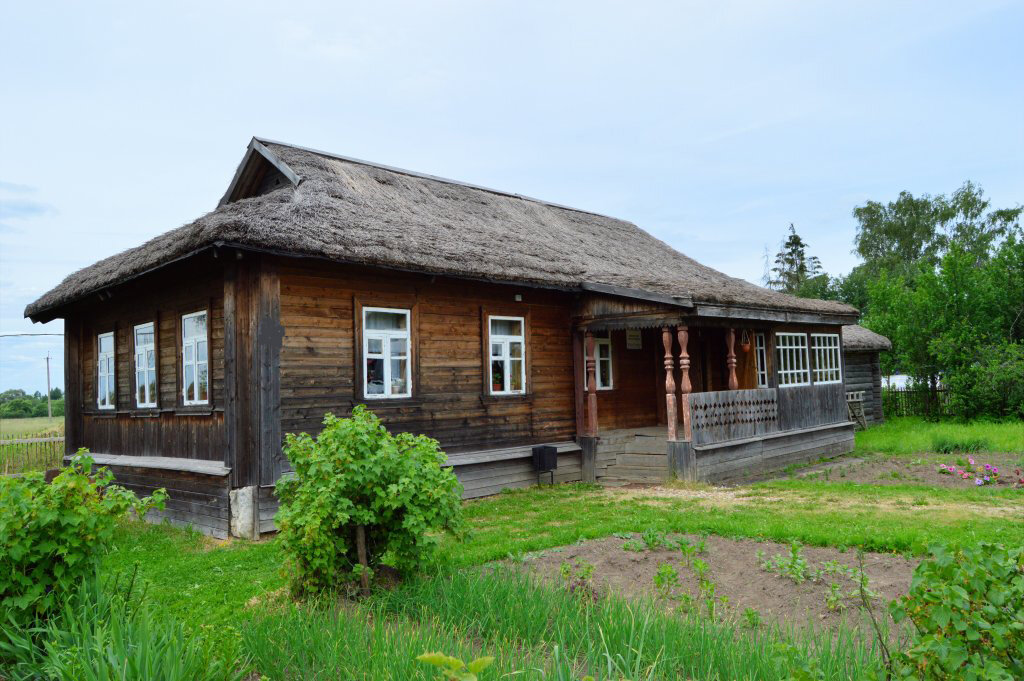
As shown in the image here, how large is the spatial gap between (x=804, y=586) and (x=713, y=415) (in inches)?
302

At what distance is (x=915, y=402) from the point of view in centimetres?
2508

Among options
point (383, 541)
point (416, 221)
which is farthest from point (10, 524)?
point (416, 221)

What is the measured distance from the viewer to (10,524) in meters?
4.21

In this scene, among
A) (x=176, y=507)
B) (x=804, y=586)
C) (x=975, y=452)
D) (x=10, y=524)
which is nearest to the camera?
(x=10, y=524)

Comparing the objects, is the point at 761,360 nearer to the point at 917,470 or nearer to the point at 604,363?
the point at 604,363

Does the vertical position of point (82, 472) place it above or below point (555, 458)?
above

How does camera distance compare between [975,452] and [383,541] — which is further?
[975,452]

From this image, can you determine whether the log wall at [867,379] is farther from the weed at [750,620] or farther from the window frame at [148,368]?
the weed at [750,620]

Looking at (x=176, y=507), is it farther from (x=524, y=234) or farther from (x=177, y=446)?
(x=524, y=234)

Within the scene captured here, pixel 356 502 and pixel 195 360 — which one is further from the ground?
pixel 195 360

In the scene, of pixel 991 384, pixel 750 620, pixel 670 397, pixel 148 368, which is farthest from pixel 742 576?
pixel 991 384

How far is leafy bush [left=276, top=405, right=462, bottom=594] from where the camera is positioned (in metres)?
5.31

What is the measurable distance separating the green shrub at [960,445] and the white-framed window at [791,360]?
2.90m

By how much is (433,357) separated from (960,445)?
11615mm
